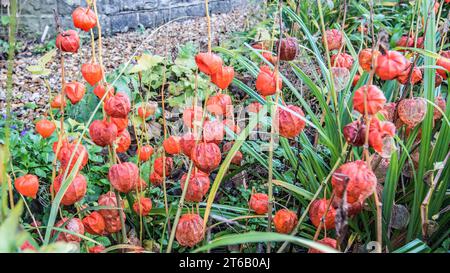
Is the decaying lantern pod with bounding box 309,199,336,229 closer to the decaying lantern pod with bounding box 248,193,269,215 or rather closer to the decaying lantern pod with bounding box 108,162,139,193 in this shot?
the decaying lantern pod with bounding box 248,193,269,215

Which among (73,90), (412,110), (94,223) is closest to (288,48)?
(412,110)

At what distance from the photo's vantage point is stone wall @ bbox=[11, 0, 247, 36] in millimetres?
4742

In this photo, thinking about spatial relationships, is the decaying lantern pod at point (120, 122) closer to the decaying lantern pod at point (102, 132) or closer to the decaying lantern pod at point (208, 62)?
the decaying lantern pod at point (102, 132)

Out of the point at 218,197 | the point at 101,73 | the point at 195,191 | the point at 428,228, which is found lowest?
the point at 218,197

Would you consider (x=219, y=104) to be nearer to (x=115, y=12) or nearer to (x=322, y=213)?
(x=322, y=213)

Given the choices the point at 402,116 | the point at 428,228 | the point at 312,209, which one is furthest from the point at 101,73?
the point at 428,228

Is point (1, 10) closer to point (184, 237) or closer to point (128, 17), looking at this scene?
point (128, 17)

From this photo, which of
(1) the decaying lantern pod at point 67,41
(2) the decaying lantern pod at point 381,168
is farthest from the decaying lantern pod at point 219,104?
(2) the decaying lantern pod at point 381,168

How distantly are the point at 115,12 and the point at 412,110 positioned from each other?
173 inches

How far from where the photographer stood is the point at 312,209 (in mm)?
1128

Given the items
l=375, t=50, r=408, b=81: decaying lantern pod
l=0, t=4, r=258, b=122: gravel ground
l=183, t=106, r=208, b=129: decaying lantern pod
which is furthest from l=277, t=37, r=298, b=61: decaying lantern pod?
l=0, t=4, r=258, b=122: gravel ground

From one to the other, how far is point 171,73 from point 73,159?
1954 mm

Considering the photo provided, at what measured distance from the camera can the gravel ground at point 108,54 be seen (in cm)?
321

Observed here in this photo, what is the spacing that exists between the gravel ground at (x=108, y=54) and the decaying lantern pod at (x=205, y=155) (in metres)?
1.36
